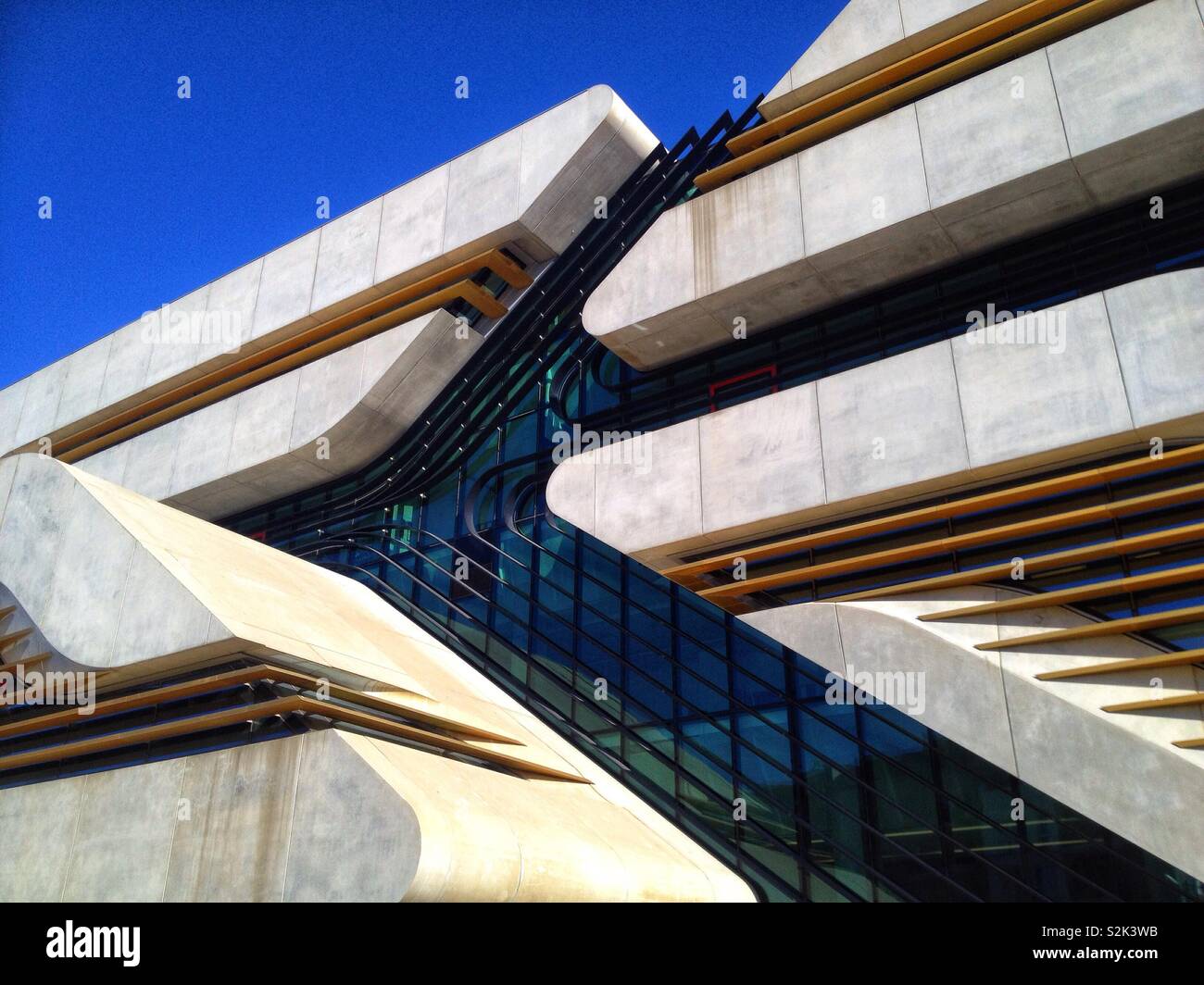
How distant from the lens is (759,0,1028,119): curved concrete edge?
17938 mm

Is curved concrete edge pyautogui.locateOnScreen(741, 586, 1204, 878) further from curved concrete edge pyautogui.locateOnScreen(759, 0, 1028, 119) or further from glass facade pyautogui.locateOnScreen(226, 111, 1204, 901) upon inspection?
curved concrete edge pyautogui.locateOnScreen(759, 0, 1028, 119)

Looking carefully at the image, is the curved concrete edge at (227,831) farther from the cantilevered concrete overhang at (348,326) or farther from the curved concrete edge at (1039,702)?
the cantilevered concrete overhang at (348,326)

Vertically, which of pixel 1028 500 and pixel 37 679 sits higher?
pixel 1028 500

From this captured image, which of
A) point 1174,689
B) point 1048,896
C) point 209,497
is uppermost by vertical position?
point 209,497

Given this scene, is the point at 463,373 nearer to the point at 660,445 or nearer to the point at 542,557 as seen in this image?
the point at 542,557

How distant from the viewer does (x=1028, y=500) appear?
14188mm

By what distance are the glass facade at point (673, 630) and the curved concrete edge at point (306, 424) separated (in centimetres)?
81

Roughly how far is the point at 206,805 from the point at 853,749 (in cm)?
938

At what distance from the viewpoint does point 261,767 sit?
1192cm

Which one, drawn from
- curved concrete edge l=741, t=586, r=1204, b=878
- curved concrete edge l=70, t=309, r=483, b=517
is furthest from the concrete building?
curved concrete edge l=70, t=309, r=483, b=517

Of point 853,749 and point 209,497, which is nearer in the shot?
point 853,749

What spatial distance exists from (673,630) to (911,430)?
5.77 m

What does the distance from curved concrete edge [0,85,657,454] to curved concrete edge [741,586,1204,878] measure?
43.5 feet
